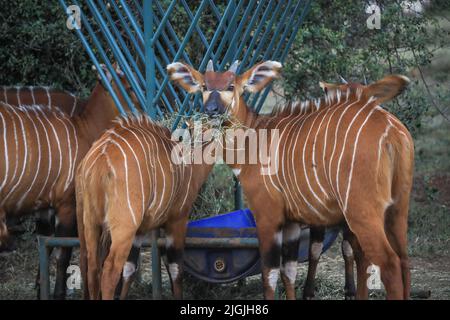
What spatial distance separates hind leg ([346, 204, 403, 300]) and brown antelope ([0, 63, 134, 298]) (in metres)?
2.11

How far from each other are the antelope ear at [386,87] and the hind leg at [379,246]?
0.75m

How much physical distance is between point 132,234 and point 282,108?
4.61 feet

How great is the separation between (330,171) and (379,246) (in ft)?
1.61

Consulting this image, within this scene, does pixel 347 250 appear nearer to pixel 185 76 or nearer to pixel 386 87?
pixel 386 87

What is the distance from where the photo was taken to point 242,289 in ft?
22.6

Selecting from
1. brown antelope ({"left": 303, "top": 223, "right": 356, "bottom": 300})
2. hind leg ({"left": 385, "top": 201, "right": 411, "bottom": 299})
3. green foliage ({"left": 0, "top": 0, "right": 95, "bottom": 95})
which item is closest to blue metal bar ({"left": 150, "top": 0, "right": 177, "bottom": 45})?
brown antelope ({"left": 303, "top": 223, "right": 356, "bottom": 300})

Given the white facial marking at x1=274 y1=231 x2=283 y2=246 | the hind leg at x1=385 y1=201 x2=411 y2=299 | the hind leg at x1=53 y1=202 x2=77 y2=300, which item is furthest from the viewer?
the hind leg at x1=53 y1=202 x2=77 y2=300

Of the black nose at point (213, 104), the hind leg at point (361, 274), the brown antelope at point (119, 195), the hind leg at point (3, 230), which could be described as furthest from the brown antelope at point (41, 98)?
the hind leg at point (361, 274)

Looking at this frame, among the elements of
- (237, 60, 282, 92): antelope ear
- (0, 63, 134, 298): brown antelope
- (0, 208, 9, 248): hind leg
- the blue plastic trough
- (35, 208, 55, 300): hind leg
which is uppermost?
(237, 60, 282, 92): antelope ear

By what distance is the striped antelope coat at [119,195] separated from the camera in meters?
5.19

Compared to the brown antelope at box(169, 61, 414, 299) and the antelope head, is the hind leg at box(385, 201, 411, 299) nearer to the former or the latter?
the brown antelope at box(169, 61, 414, 299)

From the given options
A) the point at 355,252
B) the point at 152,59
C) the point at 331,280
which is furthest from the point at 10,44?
the point at 355,252

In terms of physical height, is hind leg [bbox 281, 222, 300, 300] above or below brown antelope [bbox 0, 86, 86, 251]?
below

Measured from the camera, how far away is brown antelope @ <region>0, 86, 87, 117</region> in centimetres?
736
